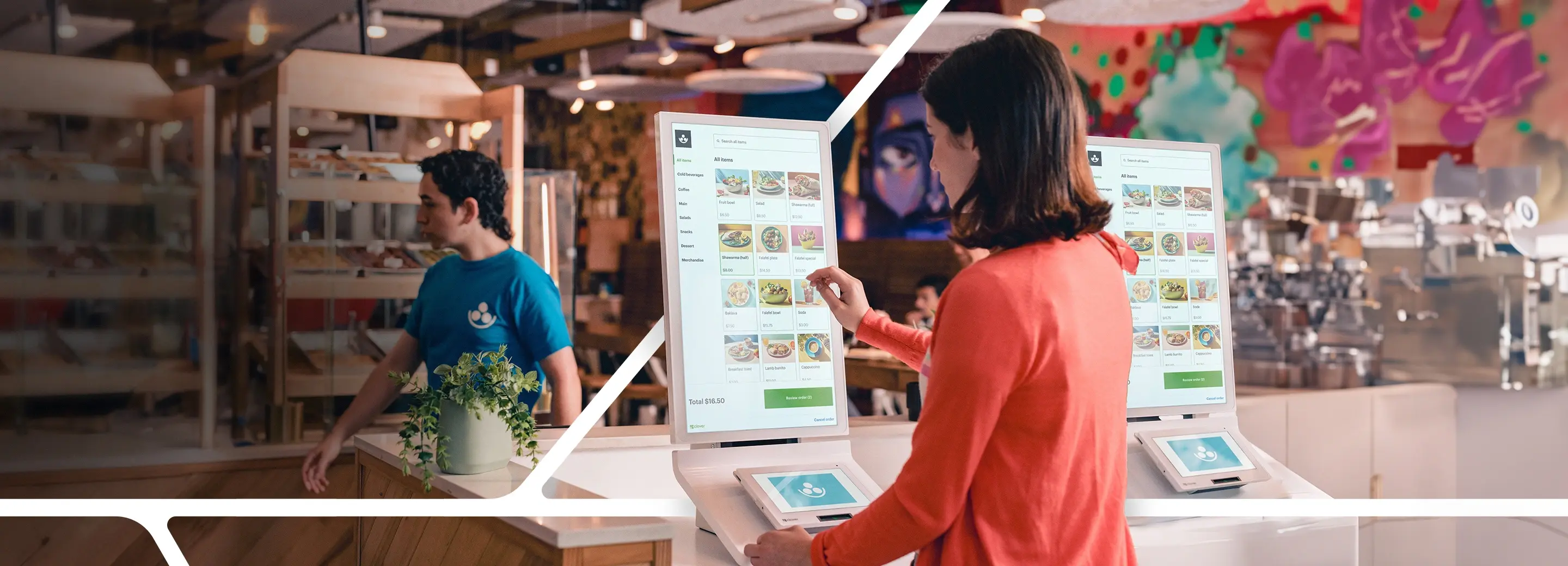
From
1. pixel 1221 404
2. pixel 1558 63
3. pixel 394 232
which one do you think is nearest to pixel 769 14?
pixel 394 232

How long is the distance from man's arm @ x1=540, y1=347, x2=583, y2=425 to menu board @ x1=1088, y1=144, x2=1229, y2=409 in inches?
49.4

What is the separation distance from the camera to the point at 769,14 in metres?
5.00

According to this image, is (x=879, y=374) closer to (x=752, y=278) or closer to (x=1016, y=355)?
(x=752, y=278)

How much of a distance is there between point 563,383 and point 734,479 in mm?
1285

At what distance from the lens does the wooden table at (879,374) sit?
4.43 m

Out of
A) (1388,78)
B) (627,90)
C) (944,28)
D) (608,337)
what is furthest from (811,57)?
(1388,78)

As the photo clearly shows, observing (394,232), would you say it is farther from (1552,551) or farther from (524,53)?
(1552,551)

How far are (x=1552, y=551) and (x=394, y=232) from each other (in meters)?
3.93

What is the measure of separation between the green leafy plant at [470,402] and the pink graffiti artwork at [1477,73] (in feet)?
12.5

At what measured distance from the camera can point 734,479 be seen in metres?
1.51

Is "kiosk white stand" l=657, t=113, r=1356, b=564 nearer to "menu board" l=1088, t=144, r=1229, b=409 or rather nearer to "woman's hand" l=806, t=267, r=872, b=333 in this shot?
"woman's hand" l=806, t=267, r=872, b=333

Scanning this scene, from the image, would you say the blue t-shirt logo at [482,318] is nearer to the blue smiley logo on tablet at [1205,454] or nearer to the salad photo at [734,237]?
the salad photo at [734,237]

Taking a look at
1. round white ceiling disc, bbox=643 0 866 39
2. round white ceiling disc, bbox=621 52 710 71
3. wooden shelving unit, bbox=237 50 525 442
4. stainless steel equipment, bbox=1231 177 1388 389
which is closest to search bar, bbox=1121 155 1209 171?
wooden shelving unit, bbox=237 50 525 442

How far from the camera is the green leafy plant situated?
5.50ft
